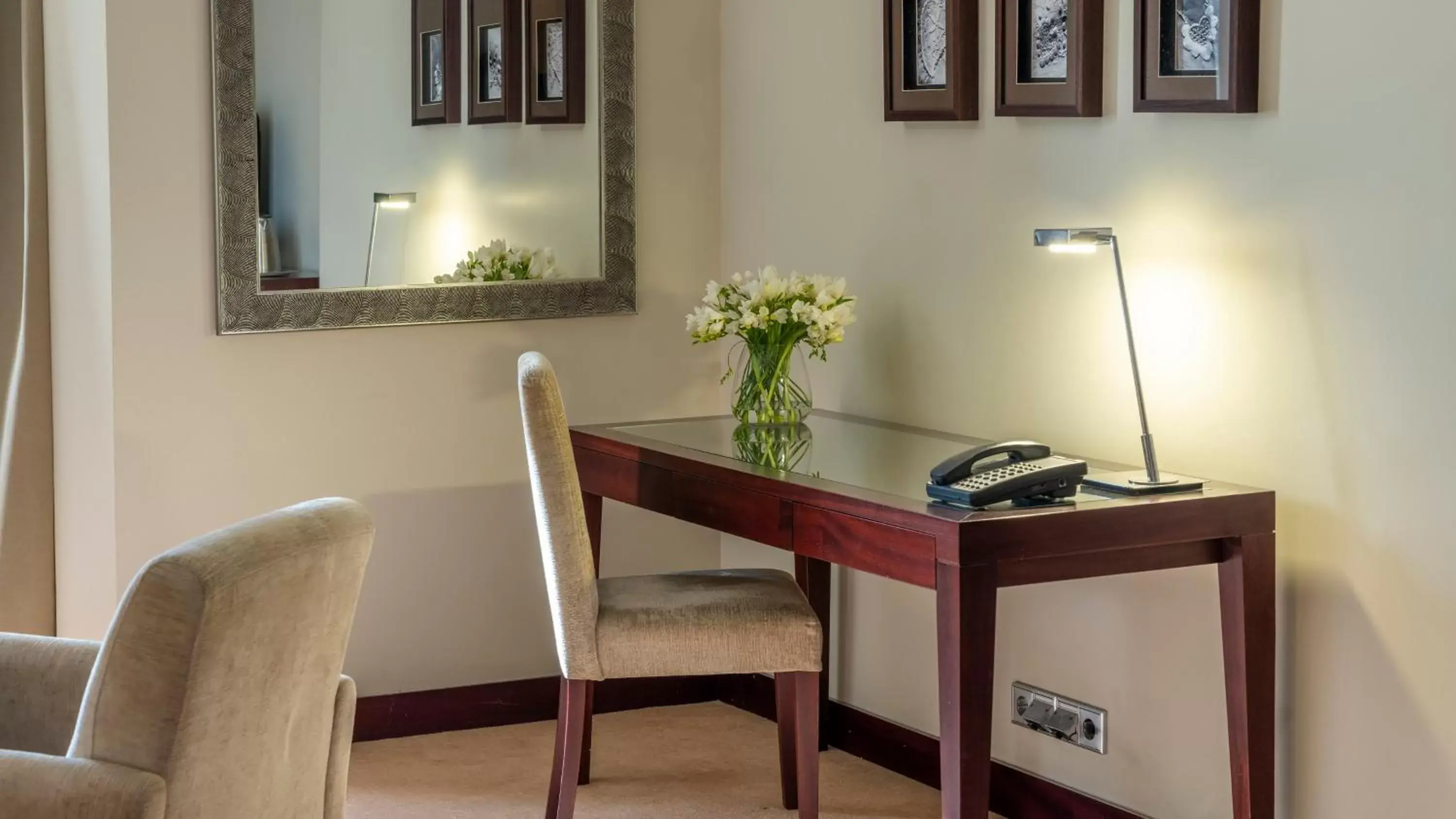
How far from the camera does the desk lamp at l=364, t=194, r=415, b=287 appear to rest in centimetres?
377

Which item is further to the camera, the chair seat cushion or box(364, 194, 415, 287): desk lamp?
box(364, 194, 415, 287): desk lamp

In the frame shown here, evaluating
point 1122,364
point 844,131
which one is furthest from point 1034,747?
point 844,131

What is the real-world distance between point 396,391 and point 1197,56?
6.23 ft

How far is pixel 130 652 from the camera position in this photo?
2000 millimetres

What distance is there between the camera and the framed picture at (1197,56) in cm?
274

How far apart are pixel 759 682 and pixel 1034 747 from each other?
0.94 meters

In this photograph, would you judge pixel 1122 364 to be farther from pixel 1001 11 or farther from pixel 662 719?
pixel 662 719

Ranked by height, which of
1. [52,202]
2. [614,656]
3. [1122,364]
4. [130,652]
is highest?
[52,202]

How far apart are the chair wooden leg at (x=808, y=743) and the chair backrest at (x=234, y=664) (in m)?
1.01

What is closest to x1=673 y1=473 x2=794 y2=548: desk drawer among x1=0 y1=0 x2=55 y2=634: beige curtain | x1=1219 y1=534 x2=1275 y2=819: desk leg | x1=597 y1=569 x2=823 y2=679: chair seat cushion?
x1=597 y1=569 x2=823 y2=679: chair seat cushion

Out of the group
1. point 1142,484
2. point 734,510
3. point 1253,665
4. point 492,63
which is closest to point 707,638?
point 734,510

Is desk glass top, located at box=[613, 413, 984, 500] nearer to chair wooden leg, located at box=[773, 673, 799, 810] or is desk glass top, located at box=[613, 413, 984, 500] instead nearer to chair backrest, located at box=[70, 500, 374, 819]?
chair wooden leg, located at box=[773, 673, 799, 810]

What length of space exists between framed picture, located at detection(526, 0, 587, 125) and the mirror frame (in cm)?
5

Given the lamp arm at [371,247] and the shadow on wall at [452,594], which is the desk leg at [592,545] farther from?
the lamp arm at [371,247]
